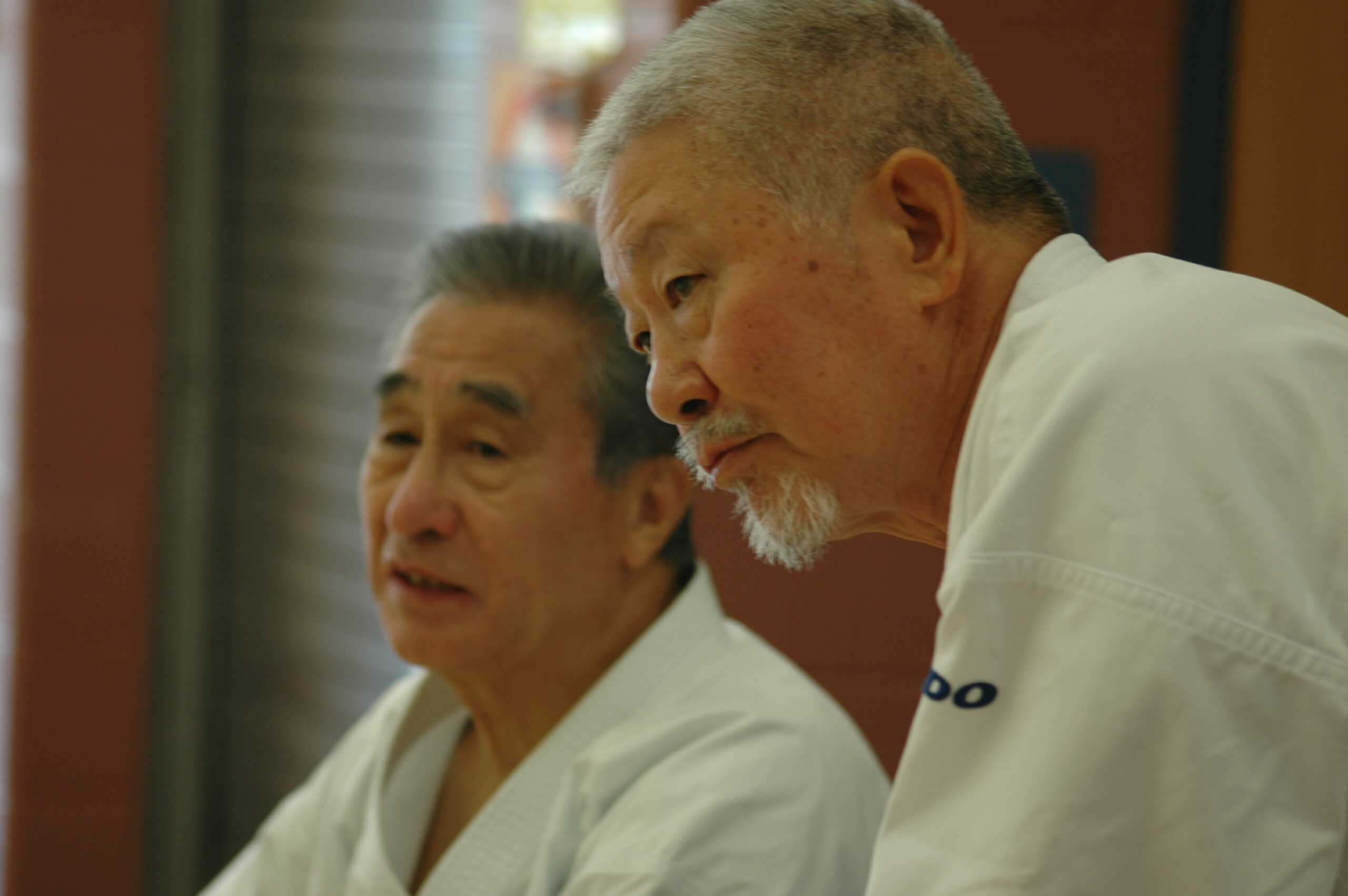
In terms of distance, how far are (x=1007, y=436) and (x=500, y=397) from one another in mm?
902

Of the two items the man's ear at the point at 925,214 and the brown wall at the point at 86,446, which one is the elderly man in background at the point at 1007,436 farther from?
the brown wall at the point at 86,446

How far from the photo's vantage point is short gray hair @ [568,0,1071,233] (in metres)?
0.99

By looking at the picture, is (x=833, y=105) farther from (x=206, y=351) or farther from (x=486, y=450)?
(x=206, y=351)

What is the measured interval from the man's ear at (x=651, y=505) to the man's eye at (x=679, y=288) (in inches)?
25.5

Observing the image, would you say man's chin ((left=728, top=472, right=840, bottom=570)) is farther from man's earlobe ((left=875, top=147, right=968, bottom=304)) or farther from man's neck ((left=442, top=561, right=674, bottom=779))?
man's neck ((left=442, top=561, right=674, bottom=779))

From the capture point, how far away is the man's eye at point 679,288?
1.04 metres

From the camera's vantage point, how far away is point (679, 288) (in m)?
1.05

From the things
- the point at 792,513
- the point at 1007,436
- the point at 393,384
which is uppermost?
the point at 1007,436

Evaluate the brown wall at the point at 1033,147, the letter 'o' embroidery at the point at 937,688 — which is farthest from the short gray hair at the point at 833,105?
the brown wall at the point at 1033,147

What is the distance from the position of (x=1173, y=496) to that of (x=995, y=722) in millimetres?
160

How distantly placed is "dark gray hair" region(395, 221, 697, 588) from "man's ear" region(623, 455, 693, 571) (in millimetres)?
15

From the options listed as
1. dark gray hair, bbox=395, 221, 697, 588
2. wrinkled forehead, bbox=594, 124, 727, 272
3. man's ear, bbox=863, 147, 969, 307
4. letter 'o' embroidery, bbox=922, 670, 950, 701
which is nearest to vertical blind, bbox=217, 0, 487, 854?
dark gray hair, bbox=395, 221, 697, 588

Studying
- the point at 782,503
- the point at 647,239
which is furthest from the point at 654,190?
the point at 782,503

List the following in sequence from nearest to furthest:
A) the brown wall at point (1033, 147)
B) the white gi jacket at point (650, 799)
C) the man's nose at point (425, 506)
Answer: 1. the white gi jacket at point (650, 799)
2. the man's nose at point (425, 506)
3. the brown wall at point (1033, 147)
